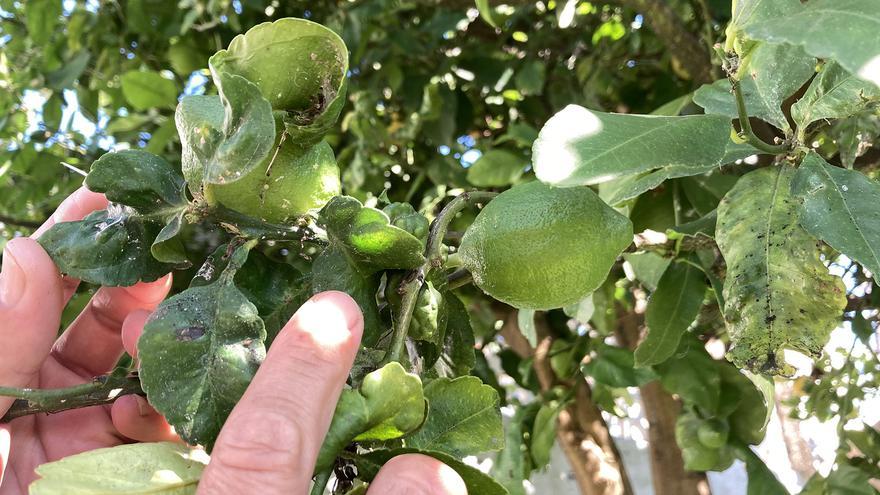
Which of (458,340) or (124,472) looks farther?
(458,340)

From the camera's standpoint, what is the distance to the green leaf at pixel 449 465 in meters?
0.43

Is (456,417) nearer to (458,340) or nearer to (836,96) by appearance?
(458,340)

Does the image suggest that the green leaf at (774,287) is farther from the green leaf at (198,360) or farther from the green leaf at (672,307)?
the green leaf at (198,360)

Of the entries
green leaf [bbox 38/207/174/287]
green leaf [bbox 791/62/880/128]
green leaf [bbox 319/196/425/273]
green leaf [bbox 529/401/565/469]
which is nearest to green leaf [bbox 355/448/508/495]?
green leaf [bbox 319/196/425/273]

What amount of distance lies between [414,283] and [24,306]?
0.30 metres

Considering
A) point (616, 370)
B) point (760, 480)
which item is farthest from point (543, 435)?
point (760, 480)

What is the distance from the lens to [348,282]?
1.55ft

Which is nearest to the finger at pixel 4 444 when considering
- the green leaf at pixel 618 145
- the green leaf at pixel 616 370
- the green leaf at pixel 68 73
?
the green leaf at pixel 618 145

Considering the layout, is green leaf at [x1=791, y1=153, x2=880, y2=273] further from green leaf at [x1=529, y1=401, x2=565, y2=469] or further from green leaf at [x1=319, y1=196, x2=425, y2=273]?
green leaf at [x1=529, y1=401, x2=565, y2=469]

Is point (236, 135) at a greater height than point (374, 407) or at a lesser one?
greater

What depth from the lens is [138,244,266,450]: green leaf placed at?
16.2 inches

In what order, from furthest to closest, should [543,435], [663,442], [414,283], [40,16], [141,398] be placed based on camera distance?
[663,442] < [40,16] < [543,435] < [141,398] < [414,283]

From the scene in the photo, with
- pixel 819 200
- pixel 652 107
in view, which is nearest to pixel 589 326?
pixel 652 107

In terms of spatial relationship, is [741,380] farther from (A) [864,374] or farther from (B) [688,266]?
(A) [864,374]
